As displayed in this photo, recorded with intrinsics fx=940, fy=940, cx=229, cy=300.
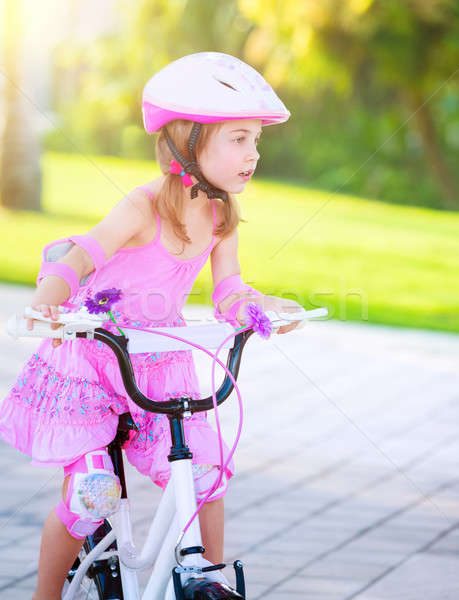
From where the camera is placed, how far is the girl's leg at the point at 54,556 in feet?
7.48

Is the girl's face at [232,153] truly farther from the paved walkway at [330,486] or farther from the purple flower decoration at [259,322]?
the paved walkway at [330,486]

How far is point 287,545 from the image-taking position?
3217 millimetres

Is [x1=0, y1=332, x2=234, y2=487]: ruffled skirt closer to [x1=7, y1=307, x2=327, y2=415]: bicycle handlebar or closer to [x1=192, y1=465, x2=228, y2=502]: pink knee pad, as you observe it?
[x1=192, y1=465, x2=228, y2=502]: pink knee pad

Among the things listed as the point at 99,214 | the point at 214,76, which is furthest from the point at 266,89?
the point at 99,214

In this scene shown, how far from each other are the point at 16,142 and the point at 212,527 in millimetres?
10138

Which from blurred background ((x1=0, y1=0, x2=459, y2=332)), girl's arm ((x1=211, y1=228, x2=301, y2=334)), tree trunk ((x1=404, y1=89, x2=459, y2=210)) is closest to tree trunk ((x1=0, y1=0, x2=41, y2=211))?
blurred background ((x1=0, y1=0, x2=459, y2=332))

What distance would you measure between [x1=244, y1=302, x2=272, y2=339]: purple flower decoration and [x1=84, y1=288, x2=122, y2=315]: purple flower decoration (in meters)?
0.28

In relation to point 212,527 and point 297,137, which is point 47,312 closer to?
point 212,527

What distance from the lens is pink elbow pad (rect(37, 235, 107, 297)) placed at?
2068mm

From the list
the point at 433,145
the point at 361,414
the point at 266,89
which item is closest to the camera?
the point at 266,89

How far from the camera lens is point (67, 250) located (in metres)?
2.12

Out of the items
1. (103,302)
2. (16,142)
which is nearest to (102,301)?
(103,302)

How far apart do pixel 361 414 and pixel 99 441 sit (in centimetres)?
277

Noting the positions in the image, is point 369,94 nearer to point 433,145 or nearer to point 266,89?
point 433,145
